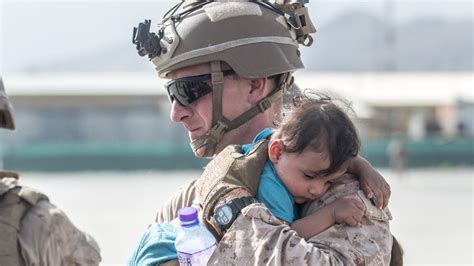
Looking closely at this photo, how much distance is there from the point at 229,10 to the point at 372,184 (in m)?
0.71

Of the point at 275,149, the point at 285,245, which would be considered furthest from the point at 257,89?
the point at 285,245

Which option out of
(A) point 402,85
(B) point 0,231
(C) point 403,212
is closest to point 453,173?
(C) point 403,212

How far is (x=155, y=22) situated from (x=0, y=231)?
1.21 meters

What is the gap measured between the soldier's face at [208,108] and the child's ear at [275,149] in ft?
1.44

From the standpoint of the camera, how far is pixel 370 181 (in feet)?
8.39

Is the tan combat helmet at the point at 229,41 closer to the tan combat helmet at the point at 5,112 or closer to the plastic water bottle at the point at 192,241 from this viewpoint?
the plastic water bottle at the point at 192,241

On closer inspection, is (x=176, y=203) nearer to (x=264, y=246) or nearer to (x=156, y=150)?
(x=264, y=246)

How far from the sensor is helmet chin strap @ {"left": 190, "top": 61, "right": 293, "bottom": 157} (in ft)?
9.20

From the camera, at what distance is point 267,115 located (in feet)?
9.61

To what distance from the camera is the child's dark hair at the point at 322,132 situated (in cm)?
235

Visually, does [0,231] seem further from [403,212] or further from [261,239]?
[403,212]

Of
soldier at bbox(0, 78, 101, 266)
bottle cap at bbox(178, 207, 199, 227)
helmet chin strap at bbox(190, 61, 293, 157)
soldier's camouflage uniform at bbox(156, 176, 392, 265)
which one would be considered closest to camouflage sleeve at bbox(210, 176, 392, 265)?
soldier's camouflage uniform at bbox(156, 176, 392, 265)

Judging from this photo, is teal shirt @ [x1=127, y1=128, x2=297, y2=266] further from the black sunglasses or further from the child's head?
the black sunglasses

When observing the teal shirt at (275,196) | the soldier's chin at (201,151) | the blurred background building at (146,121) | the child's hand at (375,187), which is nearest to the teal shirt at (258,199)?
the teal shirt at (275,196)
